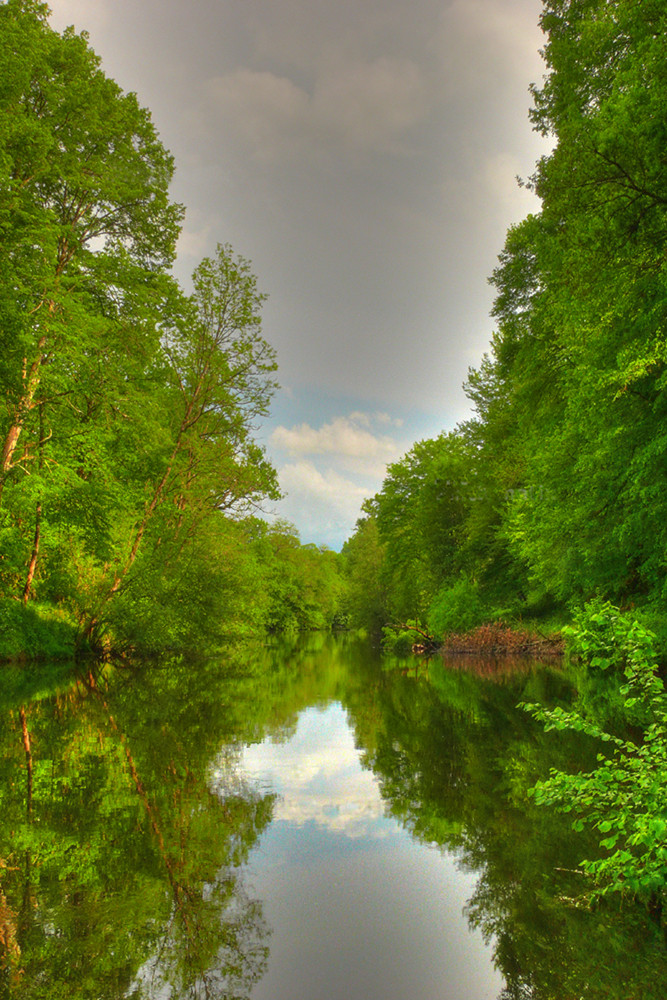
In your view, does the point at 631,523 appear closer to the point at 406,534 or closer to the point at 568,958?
the point at 568,958

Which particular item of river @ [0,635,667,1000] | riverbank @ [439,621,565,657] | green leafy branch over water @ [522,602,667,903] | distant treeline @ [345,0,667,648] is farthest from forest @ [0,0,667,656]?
green leafy branch over water @ [522,602,667,903]

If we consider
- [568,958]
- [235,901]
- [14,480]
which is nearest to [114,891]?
[235,901]

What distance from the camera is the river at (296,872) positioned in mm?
3320

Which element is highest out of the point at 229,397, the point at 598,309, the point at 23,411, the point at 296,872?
the point at 229,397

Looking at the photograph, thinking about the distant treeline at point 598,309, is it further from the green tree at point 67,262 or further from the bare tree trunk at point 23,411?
the bare tree trunk at point 23,411

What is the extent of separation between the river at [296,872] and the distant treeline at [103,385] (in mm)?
6298

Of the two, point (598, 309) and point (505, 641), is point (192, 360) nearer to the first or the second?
point (598, 309)

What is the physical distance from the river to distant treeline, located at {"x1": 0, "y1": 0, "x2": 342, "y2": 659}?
630cm

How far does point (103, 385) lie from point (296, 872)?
11.6m

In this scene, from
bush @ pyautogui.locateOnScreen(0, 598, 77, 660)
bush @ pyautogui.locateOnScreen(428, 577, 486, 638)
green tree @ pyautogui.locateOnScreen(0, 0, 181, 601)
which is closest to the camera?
green tree @ pyautogui.locateOnScreen(0, 0, 181, 601)

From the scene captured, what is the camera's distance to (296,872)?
4852 mm

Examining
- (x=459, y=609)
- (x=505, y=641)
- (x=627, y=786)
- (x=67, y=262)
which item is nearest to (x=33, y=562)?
(x=67, y=262)

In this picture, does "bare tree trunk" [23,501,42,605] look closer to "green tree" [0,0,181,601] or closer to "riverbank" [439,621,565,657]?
"green tree" [0,0,181,601]

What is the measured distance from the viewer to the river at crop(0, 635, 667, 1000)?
3.32 meters
